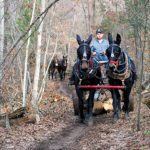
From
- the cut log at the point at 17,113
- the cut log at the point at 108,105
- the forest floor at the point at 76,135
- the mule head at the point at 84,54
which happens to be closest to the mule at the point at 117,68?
the mule head at the point at 84,54

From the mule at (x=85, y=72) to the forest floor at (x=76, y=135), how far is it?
0.48 m

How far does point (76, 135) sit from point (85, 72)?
2.00 meters

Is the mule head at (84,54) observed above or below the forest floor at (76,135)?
above

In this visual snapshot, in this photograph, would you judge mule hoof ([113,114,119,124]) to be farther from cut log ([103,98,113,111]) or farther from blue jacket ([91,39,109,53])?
blue jacket ([91,39,109,53])

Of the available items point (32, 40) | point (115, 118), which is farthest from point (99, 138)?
point (32, 40)

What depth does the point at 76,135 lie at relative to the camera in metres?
10.7

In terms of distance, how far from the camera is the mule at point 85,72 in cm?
1151

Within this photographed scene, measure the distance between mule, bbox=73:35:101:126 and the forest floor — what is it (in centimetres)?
48

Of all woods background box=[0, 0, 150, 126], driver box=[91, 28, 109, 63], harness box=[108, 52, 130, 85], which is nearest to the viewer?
woods background box=[0, 0, 150, 126]

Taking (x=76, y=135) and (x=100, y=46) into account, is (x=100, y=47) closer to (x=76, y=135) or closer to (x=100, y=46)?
(x=100, y=46)

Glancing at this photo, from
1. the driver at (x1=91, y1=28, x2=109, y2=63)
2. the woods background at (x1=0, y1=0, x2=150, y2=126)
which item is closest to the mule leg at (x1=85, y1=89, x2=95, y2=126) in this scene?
the driver at (x1=91, y1=28, x2=109, y2=63)

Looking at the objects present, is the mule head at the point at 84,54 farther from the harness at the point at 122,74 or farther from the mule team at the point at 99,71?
the harness at the point at 122,74

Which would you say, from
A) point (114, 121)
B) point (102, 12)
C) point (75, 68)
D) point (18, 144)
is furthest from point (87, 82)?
point (102, 12)

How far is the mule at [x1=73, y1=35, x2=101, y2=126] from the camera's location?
11.5 metres
